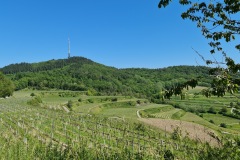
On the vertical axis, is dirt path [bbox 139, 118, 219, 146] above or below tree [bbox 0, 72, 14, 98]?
below

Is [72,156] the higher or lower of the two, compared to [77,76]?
lower

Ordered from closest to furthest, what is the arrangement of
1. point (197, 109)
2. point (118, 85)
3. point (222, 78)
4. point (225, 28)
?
1. point (222, 78)
2. point (225, 28)
3. point (197, 109)
4. point (118, 85)

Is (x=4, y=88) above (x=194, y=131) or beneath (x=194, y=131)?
above

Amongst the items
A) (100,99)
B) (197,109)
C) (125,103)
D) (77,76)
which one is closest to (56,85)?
(77,76)

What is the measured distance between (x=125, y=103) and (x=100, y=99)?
12199 mm

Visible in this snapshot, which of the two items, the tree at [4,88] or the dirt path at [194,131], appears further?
the tree at [4,88]

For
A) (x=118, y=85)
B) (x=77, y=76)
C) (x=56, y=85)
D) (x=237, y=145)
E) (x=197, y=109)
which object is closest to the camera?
(x=237, y=145)

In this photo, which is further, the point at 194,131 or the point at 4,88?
the point at 4,88

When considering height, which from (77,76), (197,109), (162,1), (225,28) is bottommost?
(197,109)

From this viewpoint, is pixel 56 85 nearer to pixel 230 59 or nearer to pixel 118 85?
pixel 118 85

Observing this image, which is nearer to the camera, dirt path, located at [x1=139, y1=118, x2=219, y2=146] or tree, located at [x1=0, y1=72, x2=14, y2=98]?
dirt path, located at [x1=139, y1=118, x2=219, y2=146]

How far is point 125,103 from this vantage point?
111188 mm

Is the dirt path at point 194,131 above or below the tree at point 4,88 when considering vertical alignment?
below

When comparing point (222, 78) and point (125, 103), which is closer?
point (222, 78)
